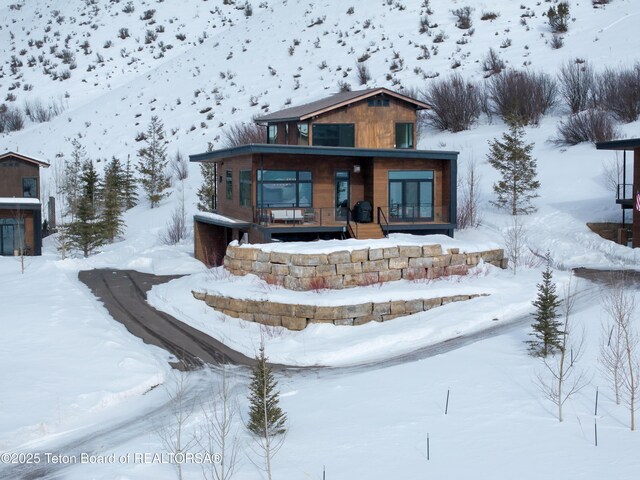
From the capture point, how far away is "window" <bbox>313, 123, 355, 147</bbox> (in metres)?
37.7

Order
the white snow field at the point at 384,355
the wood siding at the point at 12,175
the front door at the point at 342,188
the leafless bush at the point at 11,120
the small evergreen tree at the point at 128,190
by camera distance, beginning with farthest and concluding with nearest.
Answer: the leafless bush at the point at 11,120
the small evergreen tree at the point at 128,190
the wood siding at the point at 12,175
the front door at the point at 342,188
the white snow field at the point at 384,355

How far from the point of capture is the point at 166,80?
278ft

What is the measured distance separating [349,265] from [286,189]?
827 cm

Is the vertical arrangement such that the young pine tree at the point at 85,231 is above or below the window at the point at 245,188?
below

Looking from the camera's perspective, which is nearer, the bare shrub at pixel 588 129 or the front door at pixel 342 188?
the front door at pixel 342 188

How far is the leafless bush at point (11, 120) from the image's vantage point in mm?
83250

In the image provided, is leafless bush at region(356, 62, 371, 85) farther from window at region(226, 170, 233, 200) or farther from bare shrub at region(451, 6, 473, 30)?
window at region(226, 170, 233, 200)

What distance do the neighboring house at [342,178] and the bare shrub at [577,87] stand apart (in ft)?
65.5

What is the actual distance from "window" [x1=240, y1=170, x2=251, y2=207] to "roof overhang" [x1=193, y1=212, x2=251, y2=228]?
36.1 inches

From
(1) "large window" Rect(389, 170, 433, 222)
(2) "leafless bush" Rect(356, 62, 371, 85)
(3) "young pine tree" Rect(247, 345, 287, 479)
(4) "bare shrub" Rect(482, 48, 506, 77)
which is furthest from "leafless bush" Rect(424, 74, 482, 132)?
(3) "young pine tree" Rect(247, 345, 287, 479)

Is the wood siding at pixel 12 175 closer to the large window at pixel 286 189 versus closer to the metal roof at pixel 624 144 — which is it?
the large window at pixel 286 189

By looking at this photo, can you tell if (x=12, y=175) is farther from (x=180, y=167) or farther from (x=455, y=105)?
(x=455, y=105)

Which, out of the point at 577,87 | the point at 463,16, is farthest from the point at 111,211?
the point at 463,16

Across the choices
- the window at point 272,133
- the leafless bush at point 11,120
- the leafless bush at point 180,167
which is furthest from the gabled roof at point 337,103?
the leafless bush at point 11,120
